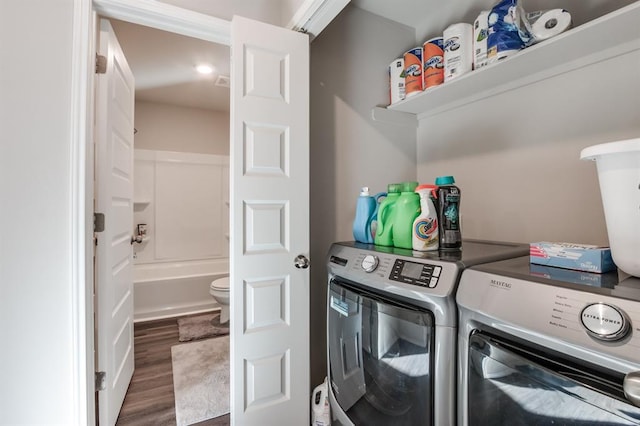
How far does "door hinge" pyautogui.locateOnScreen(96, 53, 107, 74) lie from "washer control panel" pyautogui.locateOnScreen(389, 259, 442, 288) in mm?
1591

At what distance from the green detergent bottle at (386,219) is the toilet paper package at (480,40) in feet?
2.35

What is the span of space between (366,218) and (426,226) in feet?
1.02

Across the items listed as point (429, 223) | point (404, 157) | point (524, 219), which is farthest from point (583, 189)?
point (404, 157)

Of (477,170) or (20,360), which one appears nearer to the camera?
(20,360)

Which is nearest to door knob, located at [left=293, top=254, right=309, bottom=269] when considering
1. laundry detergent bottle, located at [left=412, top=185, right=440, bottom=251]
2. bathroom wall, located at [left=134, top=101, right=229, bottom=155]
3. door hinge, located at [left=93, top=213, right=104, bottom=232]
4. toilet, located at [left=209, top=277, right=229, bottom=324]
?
laundry detergent bottle, located at [left=412, top=185, right=440, bottom=251]

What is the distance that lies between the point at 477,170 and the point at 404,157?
1.54 feet

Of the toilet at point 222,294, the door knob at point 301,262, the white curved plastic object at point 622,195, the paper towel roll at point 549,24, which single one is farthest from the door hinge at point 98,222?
the paper towel roll at point 549,24

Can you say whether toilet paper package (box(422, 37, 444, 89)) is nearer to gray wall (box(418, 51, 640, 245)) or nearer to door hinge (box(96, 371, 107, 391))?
gray wall (box(418, 51, 640, 245))

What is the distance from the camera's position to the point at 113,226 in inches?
59.2

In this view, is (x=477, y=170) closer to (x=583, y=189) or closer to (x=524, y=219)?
(x=524, y=219)

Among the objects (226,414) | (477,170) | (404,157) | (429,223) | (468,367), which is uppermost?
(404,157)

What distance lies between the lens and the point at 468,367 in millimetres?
716

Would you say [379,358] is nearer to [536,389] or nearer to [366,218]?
[536,389]

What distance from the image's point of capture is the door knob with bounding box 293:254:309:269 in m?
1.44
